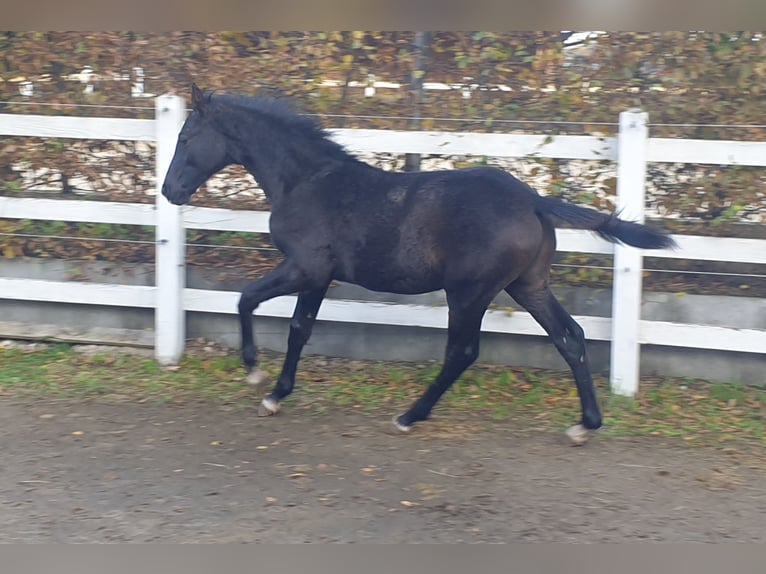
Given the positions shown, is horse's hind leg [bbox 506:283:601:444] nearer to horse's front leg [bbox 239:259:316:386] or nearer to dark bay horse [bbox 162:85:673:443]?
dark bay horse [bbox 162:85:673:443]

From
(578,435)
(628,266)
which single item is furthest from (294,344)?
(628,266)

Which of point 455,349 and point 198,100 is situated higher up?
point 198,100

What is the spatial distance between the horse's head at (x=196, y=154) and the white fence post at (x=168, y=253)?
24.5 inches

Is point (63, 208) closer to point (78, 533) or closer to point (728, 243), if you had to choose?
point (78, 533)

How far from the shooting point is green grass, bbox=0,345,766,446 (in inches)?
216

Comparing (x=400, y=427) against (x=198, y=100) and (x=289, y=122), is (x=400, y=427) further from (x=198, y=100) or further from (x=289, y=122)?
(x=198, y=100)

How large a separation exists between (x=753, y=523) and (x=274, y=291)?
2.86 metres

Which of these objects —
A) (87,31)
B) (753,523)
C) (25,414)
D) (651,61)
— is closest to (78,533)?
(25,414)

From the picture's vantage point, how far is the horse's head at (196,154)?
5.53 meters

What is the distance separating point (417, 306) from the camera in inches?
242

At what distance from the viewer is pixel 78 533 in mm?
3877

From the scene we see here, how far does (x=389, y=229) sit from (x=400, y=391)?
1363mm

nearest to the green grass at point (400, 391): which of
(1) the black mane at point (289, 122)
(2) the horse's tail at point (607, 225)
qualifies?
(2) the horse's tail at point (607, 225)

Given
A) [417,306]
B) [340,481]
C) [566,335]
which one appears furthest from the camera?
[417,306]
